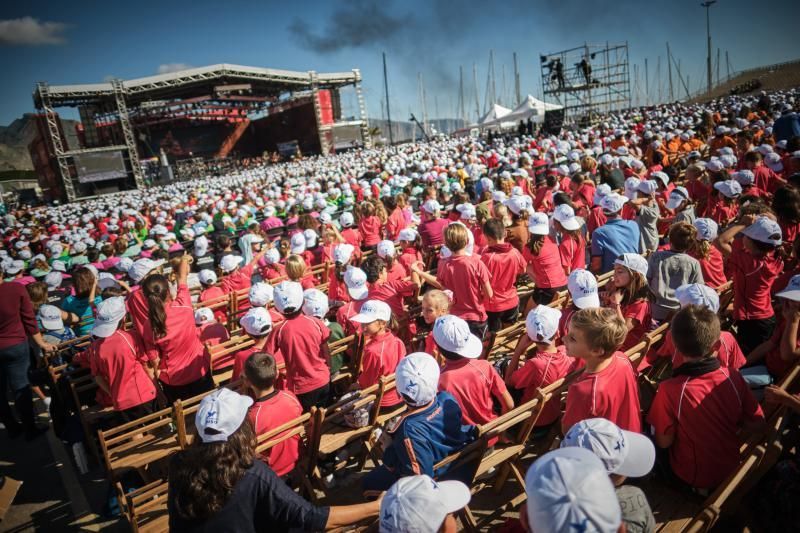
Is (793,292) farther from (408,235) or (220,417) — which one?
(408,235)

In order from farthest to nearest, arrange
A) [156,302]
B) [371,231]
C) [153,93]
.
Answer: [153,93] → [371,231] → [156,302]

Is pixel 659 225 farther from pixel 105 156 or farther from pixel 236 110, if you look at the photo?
pixel 236 110

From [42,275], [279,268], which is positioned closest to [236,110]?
[42,275]

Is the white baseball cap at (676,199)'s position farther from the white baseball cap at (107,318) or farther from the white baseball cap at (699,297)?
the white baseball cap at (107,318)

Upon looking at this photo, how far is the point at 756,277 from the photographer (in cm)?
356

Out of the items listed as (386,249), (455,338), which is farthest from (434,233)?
(455,338)

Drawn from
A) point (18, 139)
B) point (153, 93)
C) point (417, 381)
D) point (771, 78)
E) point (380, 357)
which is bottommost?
point (380, 357)

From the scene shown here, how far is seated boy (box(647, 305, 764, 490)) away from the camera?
87.5 inches

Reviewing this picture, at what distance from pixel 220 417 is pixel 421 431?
1.15 m

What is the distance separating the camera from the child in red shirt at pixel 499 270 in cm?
465

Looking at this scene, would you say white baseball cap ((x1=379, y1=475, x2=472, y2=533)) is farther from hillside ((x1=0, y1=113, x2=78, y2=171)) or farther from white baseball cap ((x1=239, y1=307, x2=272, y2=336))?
hillside ((x1=0, y1=113, x2=78, y2=171))

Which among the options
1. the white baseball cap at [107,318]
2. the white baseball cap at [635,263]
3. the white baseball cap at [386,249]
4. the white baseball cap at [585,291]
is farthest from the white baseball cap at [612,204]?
the white baseball cap at [107,318]

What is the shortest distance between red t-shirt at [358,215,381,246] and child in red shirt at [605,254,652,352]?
5.91 meters

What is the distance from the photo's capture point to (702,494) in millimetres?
2352
